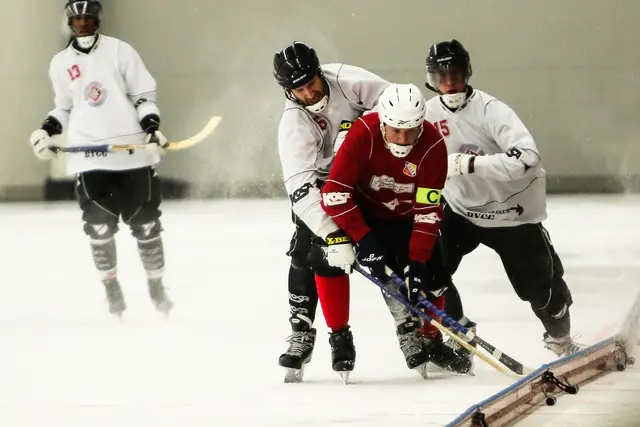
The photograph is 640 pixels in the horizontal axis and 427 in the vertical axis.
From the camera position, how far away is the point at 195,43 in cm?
530

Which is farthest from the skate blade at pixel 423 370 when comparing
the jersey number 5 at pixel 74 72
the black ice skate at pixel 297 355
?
the jersey number 5 at pixel 74 72

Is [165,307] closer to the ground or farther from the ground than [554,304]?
closer to the ground

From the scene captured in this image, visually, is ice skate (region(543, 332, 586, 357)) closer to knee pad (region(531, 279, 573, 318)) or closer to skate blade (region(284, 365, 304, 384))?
knee pad (region(531, 279, 573, 318))

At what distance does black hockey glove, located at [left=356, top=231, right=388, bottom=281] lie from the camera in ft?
8.16

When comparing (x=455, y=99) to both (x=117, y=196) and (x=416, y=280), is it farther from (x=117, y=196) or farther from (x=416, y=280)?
(x=117, y=196)

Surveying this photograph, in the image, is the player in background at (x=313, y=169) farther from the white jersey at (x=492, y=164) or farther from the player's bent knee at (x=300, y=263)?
the white jersey at (x=492, y=164)

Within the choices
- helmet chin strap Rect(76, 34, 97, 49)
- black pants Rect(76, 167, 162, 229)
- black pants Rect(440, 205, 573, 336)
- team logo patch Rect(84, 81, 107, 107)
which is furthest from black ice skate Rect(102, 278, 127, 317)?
black pants Rect(440, 205, 573, 336)

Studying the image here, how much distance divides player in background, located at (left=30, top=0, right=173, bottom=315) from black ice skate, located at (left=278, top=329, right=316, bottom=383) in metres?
1.06

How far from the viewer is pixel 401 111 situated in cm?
236

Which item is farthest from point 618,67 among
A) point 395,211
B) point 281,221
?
point 395,211

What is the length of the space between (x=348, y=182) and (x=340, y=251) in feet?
0.55

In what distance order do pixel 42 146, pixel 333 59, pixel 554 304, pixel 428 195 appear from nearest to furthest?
pixel 428 195 → pixel 554 304 → pixel 42 146 → pixel 333 59

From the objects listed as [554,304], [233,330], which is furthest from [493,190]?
[233,330]

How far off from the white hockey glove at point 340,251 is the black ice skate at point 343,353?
23 cm
